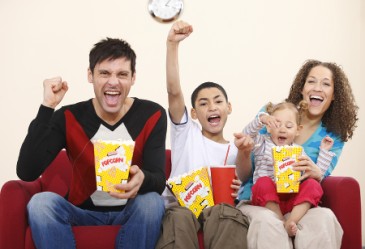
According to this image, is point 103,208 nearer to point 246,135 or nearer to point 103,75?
point 103,75

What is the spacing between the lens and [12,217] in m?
2.11

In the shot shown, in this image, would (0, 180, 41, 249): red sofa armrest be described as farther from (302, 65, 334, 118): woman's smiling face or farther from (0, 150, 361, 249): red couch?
(302, 65, 334, 118): woman's smiling face

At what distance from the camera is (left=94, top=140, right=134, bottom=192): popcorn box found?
1890 mm

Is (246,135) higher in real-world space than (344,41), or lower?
lower

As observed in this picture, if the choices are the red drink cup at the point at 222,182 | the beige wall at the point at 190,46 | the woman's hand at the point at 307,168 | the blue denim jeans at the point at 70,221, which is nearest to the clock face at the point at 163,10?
the beige wall at the point at 190,46

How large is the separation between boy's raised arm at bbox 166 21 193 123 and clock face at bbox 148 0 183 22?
4.07ft

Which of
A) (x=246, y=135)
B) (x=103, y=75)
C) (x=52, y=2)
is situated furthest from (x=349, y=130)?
(x=52, y=2)

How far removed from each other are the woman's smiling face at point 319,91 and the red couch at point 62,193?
1.48ft

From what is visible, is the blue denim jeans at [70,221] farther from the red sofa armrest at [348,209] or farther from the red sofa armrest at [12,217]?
the red sofa armrest at [348,209]

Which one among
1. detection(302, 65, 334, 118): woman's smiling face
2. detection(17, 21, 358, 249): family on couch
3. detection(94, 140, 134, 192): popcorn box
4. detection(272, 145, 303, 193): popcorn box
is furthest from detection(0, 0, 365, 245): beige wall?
detection(94, 140, 134, 192): popcorn box

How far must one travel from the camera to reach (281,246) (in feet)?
6.93

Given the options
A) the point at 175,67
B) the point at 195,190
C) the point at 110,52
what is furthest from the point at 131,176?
the point at 175,67

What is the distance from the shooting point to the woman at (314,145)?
2146 mm

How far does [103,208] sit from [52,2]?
197cm
